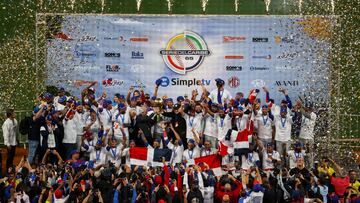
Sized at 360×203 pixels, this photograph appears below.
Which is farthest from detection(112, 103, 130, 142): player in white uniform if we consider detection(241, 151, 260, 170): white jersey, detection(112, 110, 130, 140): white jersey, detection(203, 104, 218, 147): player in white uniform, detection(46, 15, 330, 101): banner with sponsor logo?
detection(46, 15, 330, 101): banner with sponsor logo

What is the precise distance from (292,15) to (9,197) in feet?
Result: 35.5

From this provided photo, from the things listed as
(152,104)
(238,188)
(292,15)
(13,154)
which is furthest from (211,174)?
(292,15)

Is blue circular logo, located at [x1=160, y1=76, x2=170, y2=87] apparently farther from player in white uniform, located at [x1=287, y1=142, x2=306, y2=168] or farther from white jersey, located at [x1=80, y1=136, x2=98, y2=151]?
player in white uniform, located at [x1=287, y1=142, x2=306, y2=168]

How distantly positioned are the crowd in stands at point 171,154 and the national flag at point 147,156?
24 mm

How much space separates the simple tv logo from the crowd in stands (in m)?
2.19

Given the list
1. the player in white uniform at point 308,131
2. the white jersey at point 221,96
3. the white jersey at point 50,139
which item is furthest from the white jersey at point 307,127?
the white jersey at point 50,139

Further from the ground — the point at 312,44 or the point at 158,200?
the point at 312,44

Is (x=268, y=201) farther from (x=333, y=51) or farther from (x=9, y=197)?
(x=333, y=51)

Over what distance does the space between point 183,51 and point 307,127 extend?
5083 mm

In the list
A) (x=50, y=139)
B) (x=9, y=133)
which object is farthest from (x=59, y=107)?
(x=9, y=133)

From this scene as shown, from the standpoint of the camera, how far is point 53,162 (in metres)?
A: 21.2

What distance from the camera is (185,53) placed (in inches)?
995

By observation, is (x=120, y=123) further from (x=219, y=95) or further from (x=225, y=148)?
(x=219, y=95)

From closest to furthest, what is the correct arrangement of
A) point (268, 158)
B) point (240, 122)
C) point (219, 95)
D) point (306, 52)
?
point (268, 158), point (240, 122), point (219, 95), point (306, 52)
